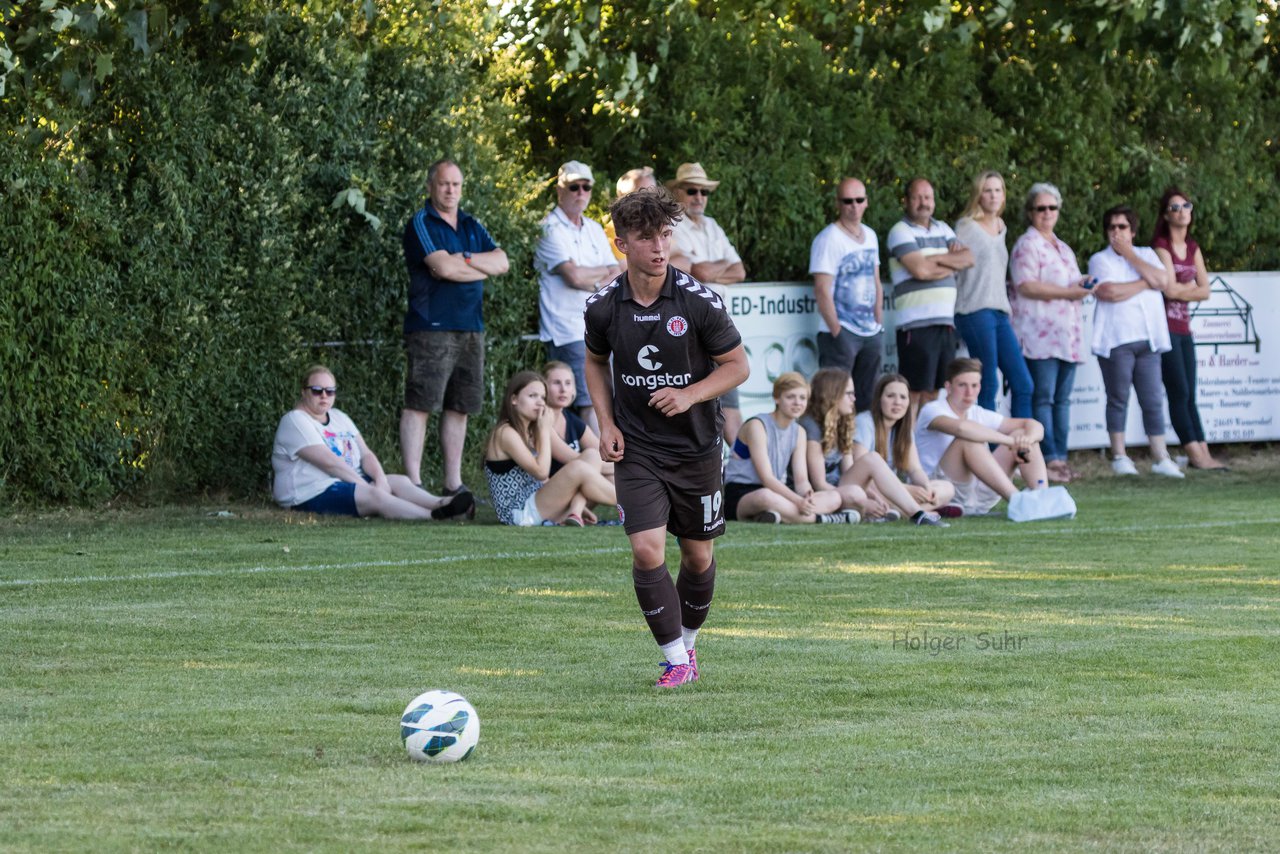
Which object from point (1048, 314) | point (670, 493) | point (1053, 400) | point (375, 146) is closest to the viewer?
point (670, 493)

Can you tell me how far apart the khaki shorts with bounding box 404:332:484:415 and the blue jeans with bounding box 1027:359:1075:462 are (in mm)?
5530

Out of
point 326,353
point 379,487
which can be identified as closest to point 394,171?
point 326,353

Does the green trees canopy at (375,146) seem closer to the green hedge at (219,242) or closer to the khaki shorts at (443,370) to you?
the green hedge at (219,242)

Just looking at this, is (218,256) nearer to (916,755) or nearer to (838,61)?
(838,61)

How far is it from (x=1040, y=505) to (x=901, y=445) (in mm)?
1164

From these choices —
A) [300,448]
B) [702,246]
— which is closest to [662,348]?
[300,448]

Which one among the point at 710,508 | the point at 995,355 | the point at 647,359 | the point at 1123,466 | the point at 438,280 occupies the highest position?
the point at 438,280

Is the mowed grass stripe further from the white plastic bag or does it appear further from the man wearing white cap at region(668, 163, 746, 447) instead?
the man wearing white cap at region(668, 163, 746, 447)

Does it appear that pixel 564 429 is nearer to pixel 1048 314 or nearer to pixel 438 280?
pixel 438 280

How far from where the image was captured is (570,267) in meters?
15.2

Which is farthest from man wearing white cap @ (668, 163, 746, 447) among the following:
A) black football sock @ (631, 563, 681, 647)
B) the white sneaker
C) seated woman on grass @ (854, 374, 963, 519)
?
black football sock @ (631, 563, 681, 647)

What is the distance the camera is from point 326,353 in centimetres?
1541

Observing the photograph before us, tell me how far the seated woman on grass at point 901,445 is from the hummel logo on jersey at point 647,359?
692 centimetres

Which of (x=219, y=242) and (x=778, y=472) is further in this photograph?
(x=219, y=242)
